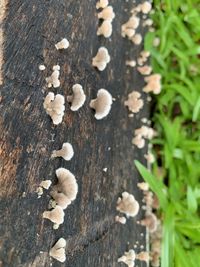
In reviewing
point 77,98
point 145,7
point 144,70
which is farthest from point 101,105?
point 145,7

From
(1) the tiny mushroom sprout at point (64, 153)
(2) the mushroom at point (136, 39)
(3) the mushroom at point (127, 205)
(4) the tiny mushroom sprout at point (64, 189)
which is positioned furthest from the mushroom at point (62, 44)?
(3) the mushroom at point (127, 205)

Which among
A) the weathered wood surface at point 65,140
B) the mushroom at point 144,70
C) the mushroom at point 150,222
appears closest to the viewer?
the weathered wood surface at point 65,140

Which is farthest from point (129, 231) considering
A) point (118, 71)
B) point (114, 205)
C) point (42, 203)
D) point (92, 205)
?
point (118, 71)

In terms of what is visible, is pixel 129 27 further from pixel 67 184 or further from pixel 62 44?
pixel 67 184

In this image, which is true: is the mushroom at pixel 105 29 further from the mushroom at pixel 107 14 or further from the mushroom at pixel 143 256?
the mushroom at pixel 143 256

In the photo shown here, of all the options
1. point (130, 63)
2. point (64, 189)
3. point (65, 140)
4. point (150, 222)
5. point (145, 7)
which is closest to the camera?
point (64, 189)

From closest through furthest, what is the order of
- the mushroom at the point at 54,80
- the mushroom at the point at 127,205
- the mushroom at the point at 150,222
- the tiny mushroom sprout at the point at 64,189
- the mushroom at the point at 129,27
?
the tiny mushroom sprout at the point at 64,189
the mushroom at the point at 54,80
the mushroom at the point at 127,205
the mushroom at the point at 150,222
the mushroom at the point at 129,27

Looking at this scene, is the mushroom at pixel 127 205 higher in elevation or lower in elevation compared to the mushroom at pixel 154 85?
lower
